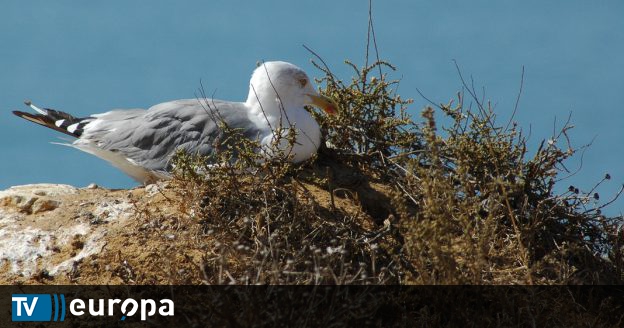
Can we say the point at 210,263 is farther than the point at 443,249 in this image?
Yes

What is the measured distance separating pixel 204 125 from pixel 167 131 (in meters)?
0.40

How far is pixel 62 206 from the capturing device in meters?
8.37

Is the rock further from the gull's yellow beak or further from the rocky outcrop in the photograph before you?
the gull's yellow beak

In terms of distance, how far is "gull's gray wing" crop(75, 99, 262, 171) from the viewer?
8.59 m

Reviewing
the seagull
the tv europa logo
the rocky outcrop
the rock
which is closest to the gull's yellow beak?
the seagull

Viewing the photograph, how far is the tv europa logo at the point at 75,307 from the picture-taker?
667cm

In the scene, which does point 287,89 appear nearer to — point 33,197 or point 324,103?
point 324,103

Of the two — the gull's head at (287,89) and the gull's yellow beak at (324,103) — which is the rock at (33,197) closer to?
the gull's head at (287,89)

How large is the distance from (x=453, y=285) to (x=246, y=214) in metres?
1.86

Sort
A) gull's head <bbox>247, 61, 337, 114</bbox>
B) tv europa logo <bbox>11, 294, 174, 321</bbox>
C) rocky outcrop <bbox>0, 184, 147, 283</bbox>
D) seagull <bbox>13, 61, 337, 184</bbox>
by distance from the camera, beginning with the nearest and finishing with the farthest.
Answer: tv europa logo <bbox>11, 294, 174, 321</bbox>, rocky outcrop <bbox>0, 184, 147, 283</bbox>, seagull <bbox>13, 61, 337, 184</bbox>, gull's head <bbox>247, 61, 337, 114</bbox>

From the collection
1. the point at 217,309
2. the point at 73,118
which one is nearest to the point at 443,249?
the point at 217,309

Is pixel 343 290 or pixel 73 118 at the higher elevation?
pixel 73 118

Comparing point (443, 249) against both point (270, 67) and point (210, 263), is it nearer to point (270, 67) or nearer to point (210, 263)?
point (210, 263)

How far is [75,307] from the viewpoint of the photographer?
6895mm
